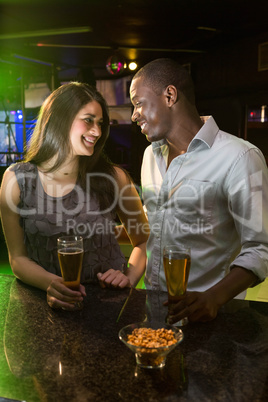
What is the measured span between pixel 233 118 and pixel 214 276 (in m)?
6.36

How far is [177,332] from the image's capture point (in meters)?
1.01

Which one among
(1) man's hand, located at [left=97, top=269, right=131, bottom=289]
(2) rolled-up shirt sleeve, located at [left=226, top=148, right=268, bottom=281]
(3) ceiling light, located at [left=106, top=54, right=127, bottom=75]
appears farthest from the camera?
(3) ceiling light, located at [left=106, top=54, right=127, bottom=75]

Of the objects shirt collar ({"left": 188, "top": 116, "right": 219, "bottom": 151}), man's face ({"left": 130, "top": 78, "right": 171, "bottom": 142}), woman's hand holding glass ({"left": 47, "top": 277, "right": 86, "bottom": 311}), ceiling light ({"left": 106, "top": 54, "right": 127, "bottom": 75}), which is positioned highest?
ceiling light ({"left": 106, "top": 54, "right": 127, "bottom": 75})

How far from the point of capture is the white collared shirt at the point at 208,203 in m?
1.68

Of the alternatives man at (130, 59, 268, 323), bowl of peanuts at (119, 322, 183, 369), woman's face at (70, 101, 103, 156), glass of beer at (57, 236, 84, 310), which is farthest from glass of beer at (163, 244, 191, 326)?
woman's face at (70, 101, 103, 156)

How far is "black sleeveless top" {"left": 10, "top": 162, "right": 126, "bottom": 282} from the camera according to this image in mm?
1863

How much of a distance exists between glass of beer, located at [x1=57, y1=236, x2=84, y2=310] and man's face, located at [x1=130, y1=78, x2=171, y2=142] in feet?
2.80

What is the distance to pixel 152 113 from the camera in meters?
1.96

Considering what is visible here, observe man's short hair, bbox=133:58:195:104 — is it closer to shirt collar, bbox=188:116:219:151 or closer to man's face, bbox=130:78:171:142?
man's face, bbox=130:78:171:142

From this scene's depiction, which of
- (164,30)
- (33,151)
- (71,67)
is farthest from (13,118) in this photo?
(33,151)

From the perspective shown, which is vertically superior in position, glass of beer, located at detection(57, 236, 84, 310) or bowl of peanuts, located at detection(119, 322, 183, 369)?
glass of beer, located at detection(57, 236, 84, 310)

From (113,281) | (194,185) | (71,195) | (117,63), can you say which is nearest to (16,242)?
(71,195)

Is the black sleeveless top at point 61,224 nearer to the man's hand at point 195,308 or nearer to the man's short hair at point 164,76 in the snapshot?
the man's short hair at point 164,76

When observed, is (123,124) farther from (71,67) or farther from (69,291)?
(69,291)
